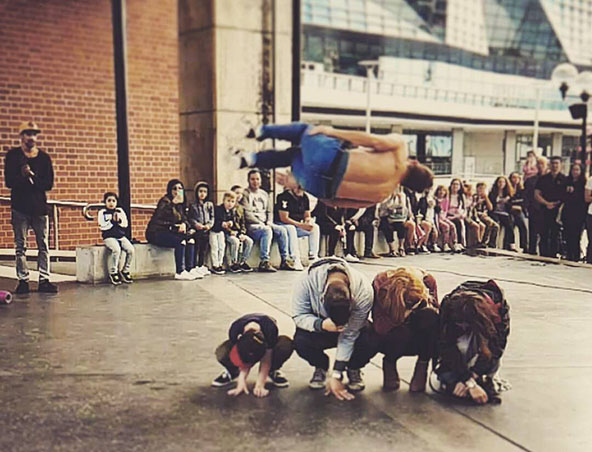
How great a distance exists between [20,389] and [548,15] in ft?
222

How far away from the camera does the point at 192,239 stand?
9039 millimetres

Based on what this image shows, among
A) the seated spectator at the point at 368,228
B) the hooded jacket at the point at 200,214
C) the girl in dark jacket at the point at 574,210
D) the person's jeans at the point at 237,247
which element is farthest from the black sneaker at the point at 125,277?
the girl in dark jacket at the point at 574,210

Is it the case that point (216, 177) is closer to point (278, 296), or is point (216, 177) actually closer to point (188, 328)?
point (278, 296)

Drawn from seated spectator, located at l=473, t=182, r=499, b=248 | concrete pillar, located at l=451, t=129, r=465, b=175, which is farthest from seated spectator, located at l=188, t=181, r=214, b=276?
concrete pillar, located at l=451, t=129, r=465, b=175

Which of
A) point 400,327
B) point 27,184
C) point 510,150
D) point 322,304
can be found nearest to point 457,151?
point 510,150

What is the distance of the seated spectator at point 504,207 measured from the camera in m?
12.0

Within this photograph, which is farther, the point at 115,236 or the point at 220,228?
the point at 220,228

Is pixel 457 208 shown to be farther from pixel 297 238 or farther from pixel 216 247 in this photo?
pixel 216 247

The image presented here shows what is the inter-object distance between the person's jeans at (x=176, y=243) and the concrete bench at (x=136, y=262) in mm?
96

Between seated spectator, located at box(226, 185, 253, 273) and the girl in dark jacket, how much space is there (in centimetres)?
462

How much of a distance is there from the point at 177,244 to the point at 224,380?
4424 mm

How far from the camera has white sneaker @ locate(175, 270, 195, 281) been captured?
8844 mm

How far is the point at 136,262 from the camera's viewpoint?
8.95 meters

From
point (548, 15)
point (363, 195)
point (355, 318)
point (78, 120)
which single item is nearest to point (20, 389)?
point (355, 318)
